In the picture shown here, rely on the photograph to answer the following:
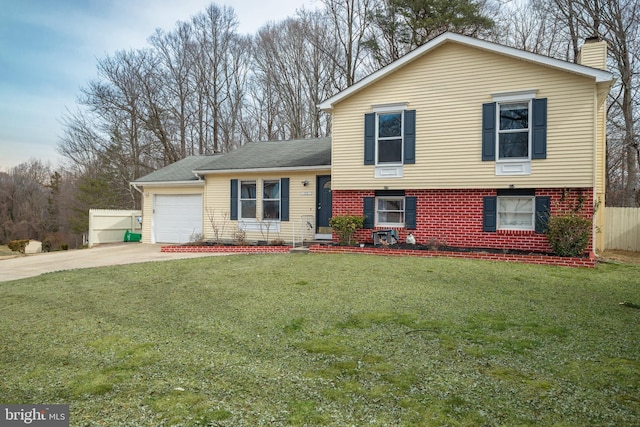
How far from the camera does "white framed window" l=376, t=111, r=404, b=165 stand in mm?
12539

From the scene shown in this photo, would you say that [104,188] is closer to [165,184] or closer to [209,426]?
[165,184]

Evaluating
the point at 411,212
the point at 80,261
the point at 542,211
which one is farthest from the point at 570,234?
the point at 80,261

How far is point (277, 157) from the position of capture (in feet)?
51.1

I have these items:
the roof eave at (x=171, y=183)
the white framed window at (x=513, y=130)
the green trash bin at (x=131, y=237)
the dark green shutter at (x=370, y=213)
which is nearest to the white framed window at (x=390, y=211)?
the dark green shutter at (x=370, y=213)

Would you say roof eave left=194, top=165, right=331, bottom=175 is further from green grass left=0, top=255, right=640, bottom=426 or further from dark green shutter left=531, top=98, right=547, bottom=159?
green grass left=0, top=255, right=640, bottom=426

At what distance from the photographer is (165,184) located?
16.7 meters

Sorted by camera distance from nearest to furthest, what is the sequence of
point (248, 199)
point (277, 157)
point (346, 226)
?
point (346, 226) < point (248, 199) < point (277, 157)

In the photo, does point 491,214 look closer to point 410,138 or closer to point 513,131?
point 513,131

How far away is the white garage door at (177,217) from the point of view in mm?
16406

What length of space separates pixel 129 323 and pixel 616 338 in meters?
5.82

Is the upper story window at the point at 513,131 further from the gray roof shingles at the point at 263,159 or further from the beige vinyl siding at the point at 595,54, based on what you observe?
the gray roof shingles at the point at 263,159

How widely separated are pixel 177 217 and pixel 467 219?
1115cm

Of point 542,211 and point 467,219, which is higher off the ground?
point 542,211

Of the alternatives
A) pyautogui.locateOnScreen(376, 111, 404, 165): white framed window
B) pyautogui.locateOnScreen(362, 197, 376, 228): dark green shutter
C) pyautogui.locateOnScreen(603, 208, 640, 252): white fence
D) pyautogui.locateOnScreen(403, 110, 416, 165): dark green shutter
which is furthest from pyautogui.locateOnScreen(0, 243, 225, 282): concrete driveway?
pyautogui.locateOnScreen(603, 208, 640, 252): white fence
